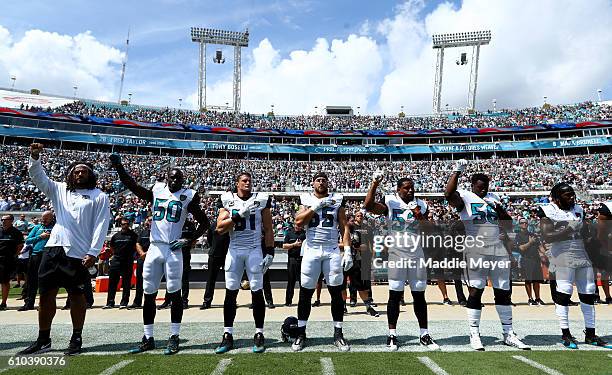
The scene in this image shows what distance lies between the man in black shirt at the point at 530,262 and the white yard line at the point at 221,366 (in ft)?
25.3

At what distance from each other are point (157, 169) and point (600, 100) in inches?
2589

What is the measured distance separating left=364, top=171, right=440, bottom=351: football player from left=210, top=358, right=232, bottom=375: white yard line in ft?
6.95

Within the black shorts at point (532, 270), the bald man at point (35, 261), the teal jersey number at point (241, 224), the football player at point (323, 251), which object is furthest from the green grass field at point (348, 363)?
the black shorts at point (532, 270)

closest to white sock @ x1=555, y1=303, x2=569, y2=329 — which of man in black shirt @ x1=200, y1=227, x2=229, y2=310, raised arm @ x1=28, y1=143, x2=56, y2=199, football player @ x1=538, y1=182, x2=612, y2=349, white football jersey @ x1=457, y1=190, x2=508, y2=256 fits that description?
football player @ x1=538, y1=182, x2=612, y2=349

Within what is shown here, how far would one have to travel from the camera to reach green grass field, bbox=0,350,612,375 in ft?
12.8

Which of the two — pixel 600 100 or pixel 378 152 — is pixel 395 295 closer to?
pixel 378 152

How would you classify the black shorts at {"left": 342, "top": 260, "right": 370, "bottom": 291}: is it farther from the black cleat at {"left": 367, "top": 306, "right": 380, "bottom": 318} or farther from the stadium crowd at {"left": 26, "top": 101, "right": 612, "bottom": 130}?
the stadium crowd at {"left": 26, "top": 101, "right": 612, "bottom": 130}

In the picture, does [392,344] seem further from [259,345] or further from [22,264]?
[22,264]

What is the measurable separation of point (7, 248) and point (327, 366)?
26.3 feet

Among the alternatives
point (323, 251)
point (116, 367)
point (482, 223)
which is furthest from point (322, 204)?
point (116, 367)

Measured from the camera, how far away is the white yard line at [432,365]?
387cm

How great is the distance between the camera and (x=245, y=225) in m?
5.20

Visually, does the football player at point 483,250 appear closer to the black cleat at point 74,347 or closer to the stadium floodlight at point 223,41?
the black cleat at point 74,347

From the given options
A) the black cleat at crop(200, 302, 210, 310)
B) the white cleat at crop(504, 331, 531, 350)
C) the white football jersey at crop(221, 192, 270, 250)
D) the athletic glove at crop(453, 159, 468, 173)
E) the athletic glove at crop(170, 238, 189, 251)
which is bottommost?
the black cleat at crop(200, 302, 210, 310)
